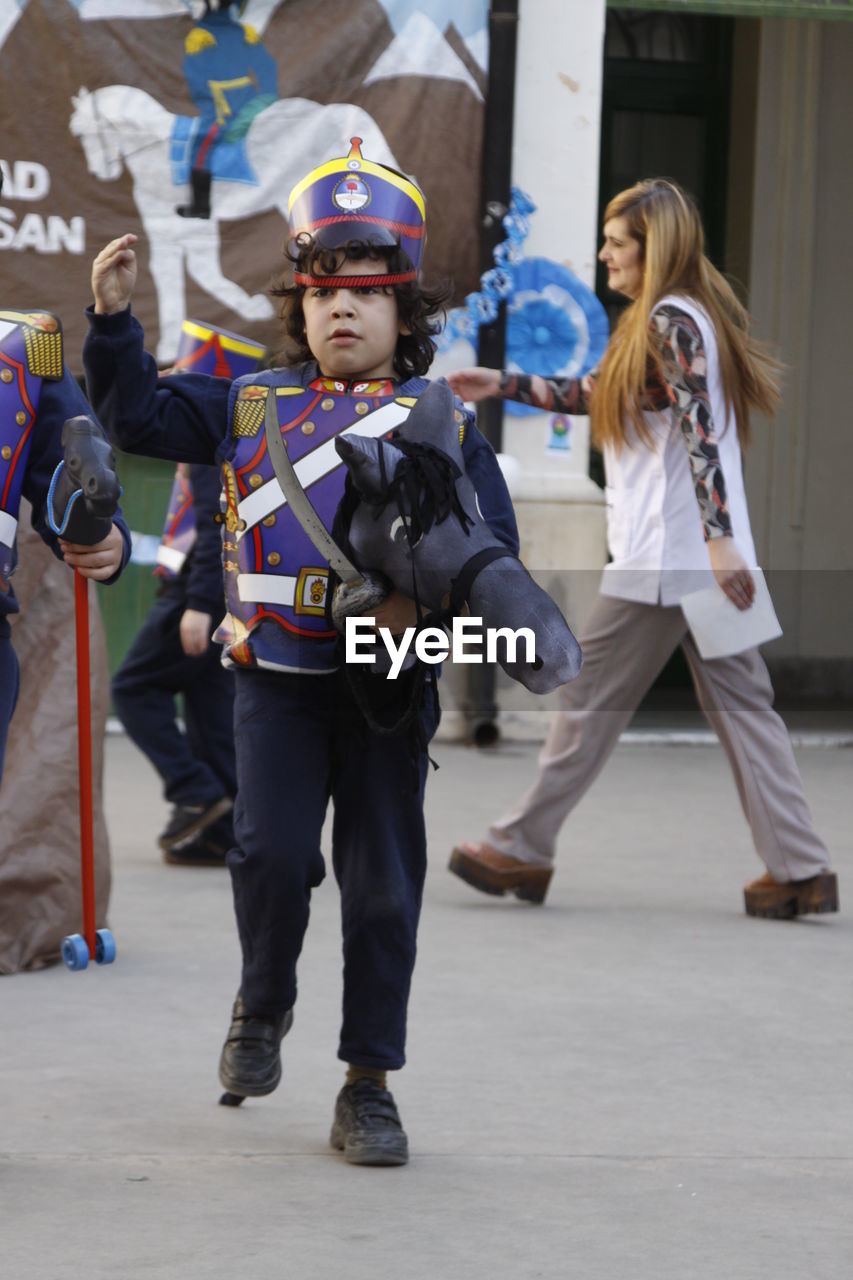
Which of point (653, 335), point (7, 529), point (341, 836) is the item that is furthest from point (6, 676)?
point (653, 335)

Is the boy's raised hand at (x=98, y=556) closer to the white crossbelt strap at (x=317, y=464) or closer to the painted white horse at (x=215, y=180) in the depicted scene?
the white crossbelt strap at (x=317, y=464)

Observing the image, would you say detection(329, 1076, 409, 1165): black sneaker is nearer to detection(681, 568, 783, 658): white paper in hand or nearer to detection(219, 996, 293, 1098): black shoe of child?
detection(219, 996, 293, 1098): black shoe of child

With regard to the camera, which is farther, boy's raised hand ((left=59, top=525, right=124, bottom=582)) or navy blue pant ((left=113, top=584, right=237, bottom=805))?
navy blue pant ((left=113, top=584, right=237, bottom=805))

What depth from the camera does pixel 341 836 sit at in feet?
12.2

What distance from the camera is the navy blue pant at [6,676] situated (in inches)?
137

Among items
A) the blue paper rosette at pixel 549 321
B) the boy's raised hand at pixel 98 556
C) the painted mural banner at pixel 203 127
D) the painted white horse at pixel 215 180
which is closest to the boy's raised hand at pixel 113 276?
the boy's raised hand at pixel 98 556

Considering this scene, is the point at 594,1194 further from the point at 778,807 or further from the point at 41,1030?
the point at 778,807

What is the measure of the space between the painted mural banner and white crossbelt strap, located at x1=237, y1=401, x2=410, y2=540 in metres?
5.58

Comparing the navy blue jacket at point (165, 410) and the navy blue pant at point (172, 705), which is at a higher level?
the navy blue jacket at point (165, 410)

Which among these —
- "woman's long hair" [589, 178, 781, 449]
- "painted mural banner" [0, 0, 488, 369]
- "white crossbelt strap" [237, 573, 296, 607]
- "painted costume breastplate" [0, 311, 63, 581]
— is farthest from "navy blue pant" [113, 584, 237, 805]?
"painted costume breastplate" [0, 311, 63, 581]

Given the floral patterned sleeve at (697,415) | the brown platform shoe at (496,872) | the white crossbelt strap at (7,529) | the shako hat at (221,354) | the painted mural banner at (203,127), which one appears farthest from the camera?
the painted mural banner at (203,127)

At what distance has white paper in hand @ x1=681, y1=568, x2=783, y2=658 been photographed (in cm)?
572

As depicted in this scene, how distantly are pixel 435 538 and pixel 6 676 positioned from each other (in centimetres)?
77

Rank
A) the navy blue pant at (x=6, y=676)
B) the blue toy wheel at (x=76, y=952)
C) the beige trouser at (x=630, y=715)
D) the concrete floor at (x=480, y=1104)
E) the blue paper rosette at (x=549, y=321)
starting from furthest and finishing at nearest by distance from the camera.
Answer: the blue paper rosette at (x=549, y=321), the beige trouser at (x=630, y=715), the blue toy wheel at (x=76, y=952), the navy blue pant at (x=6, y=676), the concrete floor at (x=480, y=1104)
